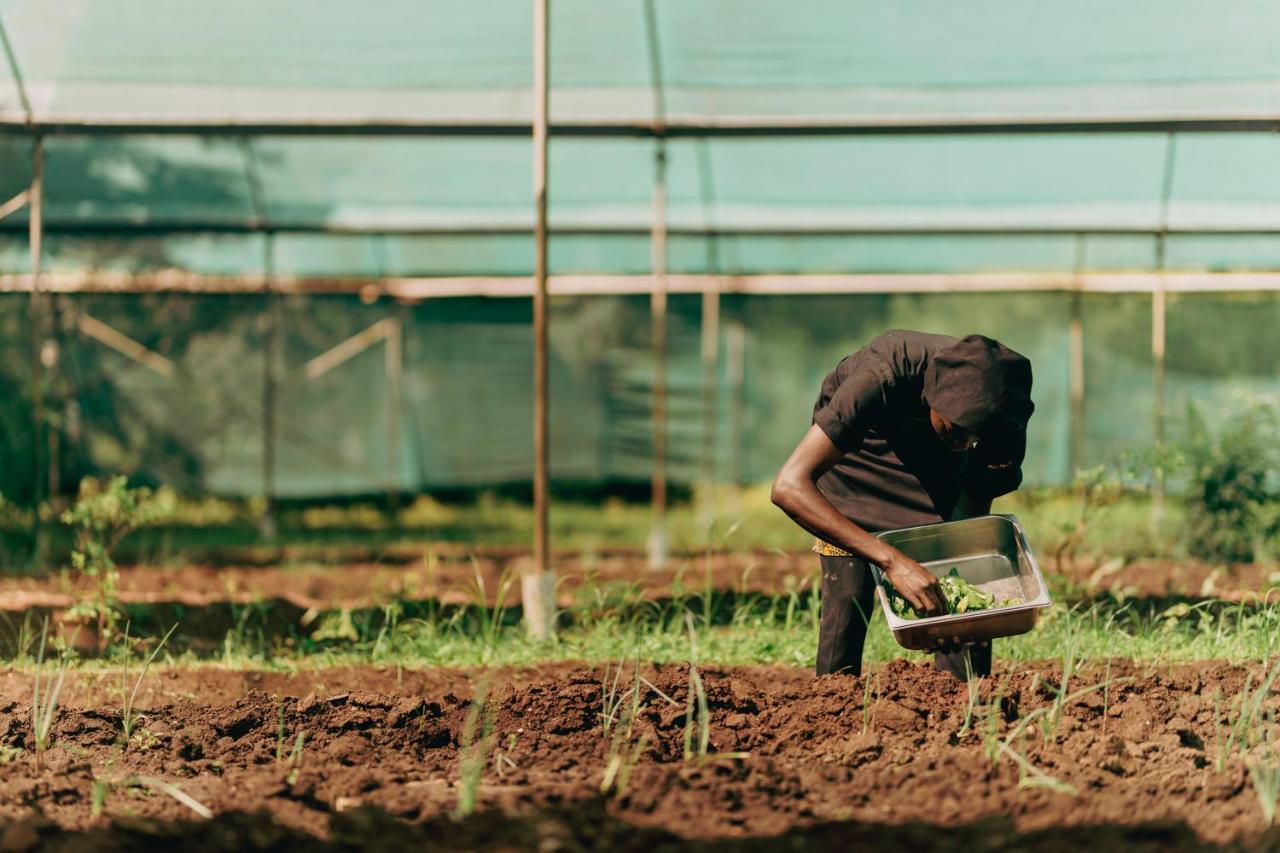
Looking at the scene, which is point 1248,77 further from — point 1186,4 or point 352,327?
point 352,327

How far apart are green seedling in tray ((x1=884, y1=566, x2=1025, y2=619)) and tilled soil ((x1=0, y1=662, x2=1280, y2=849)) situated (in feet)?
0.63

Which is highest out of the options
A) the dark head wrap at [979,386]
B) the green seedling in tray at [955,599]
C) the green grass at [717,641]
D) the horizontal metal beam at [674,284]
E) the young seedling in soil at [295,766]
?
the horizontal metal beam at [674,284]

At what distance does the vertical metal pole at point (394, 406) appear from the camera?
421 inches

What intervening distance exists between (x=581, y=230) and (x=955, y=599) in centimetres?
658

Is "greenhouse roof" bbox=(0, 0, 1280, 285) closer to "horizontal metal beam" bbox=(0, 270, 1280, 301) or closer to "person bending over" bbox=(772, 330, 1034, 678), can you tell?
"horizontal metal beam" bbox=(0, 270, 1280, 301)

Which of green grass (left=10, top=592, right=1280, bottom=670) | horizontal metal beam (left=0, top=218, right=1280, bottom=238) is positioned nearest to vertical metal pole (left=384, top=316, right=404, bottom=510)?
horizontal metal beam (left=0, top=218, right=1280, bottom=238)

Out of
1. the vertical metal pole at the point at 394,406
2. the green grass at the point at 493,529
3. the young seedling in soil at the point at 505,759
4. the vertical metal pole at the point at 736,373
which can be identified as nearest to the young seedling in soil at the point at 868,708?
the young seedling in soil at the point at 505,759

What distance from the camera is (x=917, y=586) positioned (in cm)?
289

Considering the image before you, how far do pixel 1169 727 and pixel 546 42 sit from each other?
11.1 feet

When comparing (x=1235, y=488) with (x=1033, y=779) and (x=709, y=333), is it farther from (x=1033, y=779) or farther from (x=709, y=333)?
(x=1033, y=779)

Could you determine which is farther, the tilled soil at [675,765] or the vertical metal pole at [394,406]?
the vertical metal pole at [394,406]

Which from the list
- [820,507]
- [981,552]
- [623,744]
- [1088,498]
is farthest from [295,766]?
[1088,498]

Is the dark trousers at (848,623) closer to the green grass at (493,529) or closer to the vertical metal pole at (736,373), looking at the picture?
the green grass at (493,529)

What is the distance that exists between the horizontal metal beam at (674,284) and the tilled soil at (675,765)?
611 centimetres
